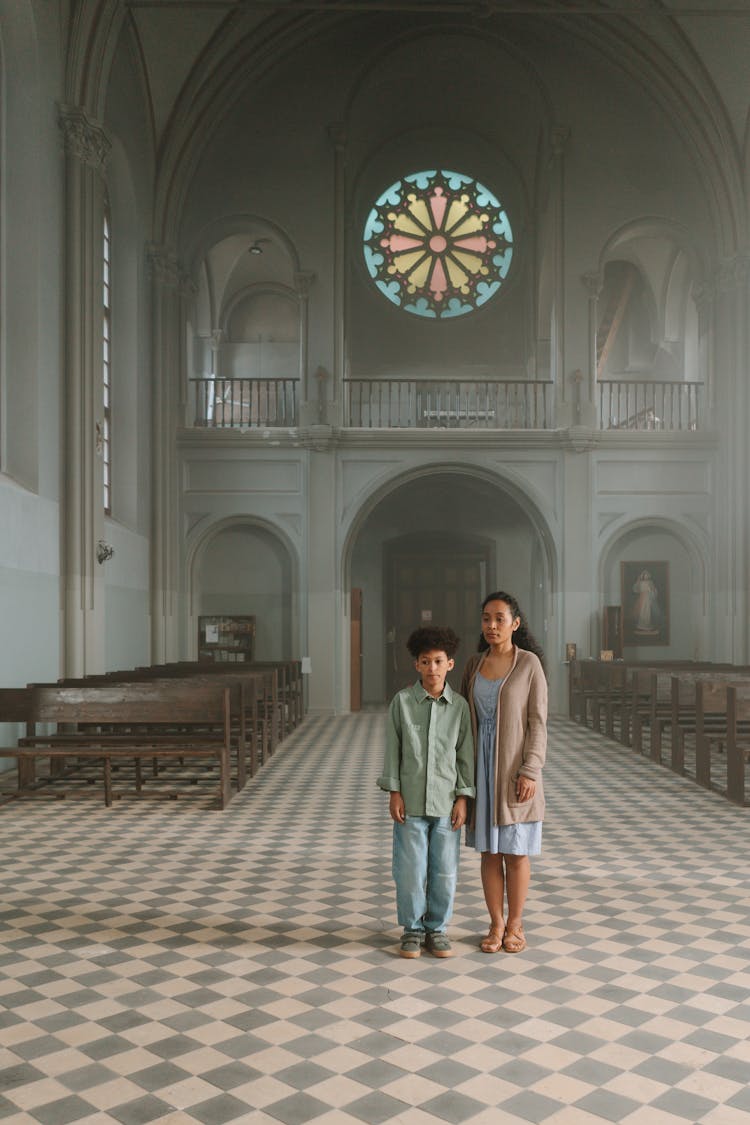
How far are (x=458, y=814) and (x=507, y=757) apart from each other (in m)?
0.36

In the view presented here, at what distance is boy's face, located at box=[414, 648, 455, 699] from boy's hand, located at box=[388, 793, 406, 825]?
1.74 feet

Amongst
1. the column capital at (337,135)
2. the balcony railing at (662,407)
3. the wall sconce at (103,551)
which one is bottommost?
the wall sconce at (103,551)

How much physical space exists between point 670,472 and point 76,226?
1122cm

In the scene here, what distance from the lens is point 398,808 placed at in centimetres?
499

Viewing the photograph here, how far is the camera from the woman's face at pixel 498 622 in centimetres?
503

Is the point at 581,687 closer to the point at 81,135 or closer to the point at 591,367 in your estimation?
the point at 591,367

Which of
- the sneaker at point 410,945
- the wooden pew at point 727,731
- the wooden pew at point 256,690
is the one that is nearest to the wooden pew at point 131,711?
the wooden pew at point 256,690

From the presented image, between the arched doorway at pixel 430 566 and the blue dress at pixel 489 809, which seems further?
the arched doorway at pixel 430 566

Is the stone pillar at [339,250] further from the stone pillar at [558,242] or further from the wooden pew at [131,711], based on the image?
the wooden pew at [131,711]

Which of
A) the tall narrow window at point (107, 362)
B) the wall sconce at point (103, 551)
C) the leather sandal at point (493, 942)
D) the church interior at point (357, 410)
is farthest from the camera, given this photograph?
the tall narrow window at point (107, 362)

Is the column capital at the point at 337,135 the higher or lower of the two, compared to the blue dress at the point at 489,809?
higher

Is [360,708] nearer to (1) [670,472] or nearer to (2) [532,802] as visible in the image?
(1) [670,472]

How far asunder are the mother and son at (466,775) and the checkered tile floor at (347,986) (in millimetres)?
329

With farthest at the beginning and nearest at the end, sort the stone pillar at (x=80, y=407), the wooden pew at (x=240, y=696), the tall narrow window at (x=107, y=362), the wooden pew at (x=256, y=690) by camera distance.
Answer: the tall narrow window at (x=107, y=362) < the stone pillar at (x=80, y=407) < the wooden pew at (x=256, y=690) < the wooden pew at (x=240, y=696)
